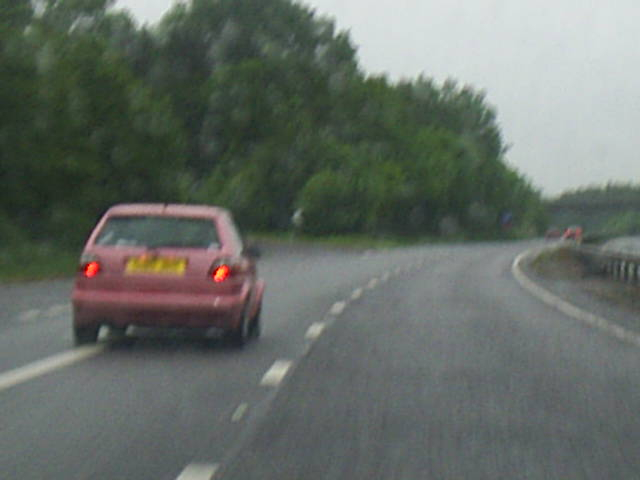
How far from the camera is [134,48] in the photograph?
81812 millimetres

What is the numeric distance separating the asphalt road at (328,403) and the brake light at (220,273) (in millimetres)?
733

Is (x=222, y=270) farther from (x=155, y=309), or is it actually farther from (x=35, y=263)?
(x=35, y=263)

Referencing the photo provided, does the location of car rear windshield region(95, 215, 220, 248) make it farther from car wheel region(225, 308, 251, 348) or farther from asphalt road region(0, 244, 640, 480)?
asphalt road region(0, 244, 640, 480)

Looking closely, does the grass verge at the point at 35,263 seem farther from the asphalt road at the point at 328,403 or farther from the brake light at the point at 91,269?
the brake light at the point at 91,269

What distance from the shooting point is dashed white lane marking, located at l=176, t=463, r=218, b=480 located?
6.56 m

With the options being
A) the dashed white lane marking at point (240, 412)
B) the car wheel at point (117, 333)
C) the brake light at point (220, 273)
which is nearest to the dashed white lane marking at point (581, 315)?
the brake light at point (220, 273)

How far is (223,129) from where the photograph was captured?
78.2 meters

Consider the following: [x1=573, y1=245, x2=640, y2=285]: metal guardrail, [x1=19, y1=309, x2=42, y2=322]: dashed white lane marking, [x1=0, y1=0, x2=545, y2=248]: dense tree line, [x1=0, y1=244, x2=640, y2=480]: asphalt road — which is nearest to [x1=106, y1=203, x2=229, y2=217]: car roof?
[x1=0, y1=244, x2=640, y2=480]: asphalt road

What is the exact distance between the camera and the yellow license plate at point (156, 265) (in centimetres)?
1247

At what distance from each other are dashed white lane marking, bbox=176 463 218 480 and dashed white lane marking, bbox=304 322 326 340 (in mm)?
7495

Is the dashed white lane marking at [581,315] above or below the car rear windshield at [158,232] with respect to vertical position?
below

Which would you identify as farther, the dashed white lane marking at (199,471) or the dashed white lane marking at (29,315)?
the dashed white lane marking at (29,315)

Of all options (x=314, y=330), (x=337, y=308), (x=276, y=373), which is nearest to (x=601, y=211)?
(x=337, y=308)

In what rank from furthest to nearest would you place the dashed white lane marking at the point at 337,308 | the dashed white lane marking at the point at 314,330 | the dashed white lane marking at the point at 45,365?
the dashed white lane marking at the point at 337,308 → the dashed white lane marking at the point at 314,330 → the dashed white lane marking at the point at 45,365
